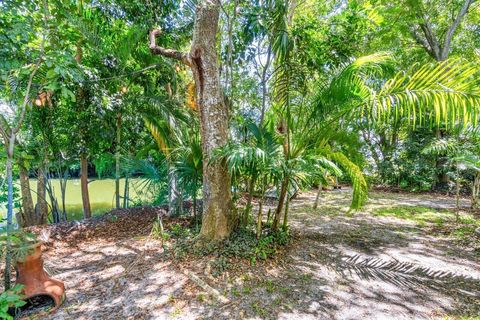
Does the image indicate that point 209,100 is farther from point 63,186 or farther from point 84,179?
point 63,186

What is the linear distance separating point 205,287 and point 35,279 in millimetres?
1366

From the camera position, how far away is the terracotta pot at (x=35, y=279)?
76.5 inches

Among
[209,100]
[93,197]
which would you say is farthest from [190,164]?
[93,197]

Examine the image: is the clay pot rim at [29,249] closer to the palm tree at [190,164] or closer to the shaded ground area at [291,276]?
the shaded ground area at [291,276]

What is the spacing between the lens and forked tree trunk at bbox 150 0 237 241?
278 cm

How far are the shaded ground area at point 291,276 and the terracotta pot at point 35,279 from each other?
0.17 m

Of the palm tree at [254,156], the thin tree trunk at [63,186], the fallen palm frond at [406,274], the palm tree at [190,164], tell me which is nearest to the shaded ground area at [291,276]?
the fallen palm frond at [406,274]

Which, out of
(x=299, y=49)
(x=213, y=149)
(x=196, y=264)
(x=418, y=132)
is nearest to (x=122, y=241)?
(x=196, y=264)

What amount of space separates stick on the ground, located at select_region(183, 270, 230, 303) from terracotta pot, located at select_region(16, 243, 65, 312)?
108 centimetres

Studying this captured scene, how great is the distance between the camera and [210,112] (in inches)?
114

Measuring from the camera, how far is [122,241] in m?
3.67

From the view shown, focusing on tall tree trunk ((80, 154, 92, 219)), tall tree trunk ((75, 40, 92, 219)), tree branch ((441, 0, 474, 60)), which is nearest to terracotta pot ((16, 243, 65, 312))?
tall tree trunk ((75, 40, 92, 219))

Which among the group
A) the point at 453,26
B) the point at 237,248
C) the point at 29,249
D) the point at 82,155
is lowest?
the point at 237,248

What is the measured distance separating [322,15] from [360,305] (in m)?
6.53
